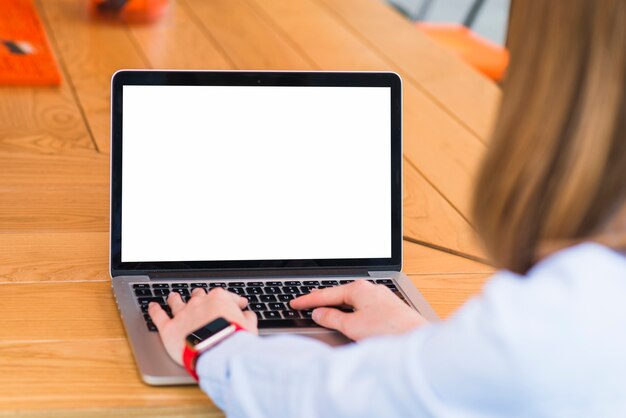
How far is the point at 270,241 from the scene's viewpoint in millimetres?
1138

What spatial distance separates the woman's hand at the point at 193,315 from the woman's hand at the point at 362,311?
0.25ft

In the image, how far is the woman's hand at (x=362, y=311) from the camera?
1.00 m

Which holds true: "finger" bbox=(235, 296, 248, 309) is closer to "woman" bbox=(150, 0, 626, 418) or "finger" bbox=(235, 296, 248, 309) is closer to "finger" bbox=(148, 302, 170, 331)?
"finger" bbox=(148, 302, 170, 331)

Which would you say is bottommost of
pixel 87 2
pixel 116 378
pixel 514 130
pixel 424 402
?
pixel 87 2

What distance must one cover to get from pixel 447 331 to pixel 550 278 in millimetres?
87

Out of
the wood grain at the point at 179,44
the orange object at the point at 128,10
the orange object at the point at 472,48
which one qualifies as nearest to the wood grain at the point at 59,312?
the wood grain at the point at 179,44

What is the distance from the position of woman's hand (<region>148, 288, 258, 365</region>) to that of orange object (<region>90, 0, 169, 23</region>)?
1356 mm

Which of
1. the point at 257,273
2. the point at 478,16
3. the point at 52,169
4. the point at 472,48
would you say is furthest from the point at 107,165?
the point at 478,16

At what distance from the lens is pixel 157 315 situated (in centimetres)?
100

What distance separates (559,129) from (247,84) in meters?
0.47

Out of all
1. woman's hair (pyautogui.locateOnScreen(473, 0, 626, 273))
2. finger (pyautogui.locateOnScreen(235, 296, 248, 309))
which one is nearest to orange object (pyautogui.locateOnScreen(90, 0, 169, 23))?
finger (pyautogui.locateOnScreen(235, 296, 248, 309))

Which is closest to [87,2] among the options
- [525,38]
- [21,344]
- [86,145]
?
[86,145]

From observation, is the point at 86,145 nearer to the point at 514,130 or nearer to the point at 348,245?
the point at 348,245

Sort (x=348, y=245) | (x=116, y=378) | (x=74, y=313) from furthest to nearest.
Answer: (x=348, y=245)
(x=74, y=313)
(x=116, y=378)
